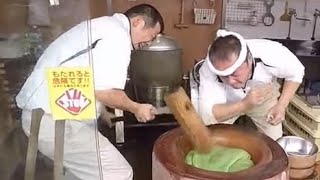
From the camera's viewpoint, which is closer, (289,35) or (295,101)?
(295,101)

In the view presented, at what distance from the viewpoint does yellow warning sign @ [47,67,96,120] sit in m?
1.19

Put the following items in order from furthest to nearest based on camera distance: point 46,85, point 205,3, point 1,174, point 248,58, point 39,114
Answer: point 205,3 → point 248,58 → point 1,174 → point 39,114 → point 46,85

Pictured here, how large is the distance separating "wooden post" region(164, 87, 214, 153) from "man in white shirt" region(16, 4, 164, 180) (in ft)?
0.83

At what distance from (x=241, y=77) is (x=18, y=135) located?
2.77 ft

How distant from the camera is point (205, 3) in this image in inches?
116

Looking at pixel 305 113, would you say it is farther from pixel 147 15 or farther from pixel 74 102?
pixel 74 102

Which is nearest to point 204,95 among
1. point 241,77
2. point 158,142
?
point 241,77

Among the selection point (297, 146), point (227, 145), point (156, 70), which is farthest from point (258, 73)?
point (156, 70)

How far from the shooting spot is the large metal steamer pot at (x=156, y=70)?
2637 millimetres

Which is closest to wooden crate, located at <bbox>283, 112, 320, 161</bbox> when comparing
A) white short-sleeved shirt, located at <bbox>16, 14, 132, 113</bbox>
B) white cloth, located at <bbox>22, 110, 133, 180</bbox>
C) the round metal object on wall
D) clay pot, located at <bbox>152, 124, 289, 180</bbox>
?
the round metal object on wall

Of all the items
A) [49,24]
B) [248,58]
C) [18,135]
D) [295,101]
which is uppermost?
[49,24]

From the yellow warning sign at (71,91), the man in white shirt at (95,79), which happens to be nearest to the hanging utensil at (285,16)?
the man in white shirt at (95,79)

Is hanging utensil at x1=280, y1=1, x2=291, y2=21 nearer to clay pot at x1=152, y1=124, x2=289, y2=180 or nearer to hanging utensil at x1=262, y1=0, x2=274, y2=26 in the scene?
hanging utensil at x1=262, y1=0, x2=274, y2=26

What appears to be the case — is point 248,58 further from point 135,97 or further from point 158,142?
point 135,97
